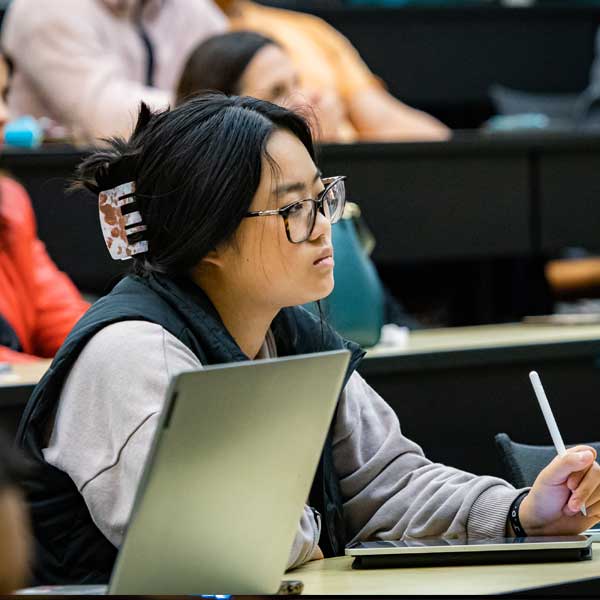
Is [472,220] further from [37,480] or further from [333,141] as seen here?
[37,480]

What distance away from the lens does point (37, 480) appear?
1.44m

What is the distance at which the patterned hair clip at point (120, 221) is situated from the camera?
1.58 metres

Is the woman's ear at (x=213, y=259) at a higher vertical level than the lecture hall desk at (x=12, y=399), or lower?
higher

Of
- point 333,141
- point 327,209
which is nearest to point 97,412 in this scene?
point 327,209

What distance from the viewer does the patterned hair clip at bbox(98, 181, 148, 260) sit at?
1.58 meters

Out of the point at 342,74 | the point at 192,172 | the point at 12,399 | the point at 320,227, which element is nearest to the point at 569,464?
the point at 320,227

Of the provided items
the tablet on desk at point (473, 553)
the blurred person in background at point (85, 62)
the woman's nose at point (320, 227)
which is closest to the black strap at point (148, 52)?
the blurred person in background at point (85, 62)

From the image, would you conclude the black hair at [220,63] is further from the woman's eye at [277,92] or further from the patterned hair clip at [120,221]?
the patterned hair clip at [120,221]

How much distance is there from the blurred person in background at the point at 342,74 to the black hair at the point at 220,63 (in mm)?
1037

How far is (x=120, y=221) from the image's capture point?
1.59 metres

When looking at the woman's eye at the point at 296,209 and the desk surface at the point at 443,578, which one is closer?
the desk surface at the point at 443,578

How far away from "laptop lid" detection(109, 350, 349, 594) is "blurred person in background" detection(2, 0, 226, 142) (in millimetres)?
2552

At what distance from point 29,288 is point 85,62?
104 centimetres

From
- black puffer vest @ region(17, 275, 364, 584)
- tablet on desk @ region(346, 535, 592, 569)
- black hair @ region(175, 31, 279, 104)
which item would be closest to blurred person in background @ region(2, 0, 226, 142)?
black hair @ region(175, 31, 279, 104)
